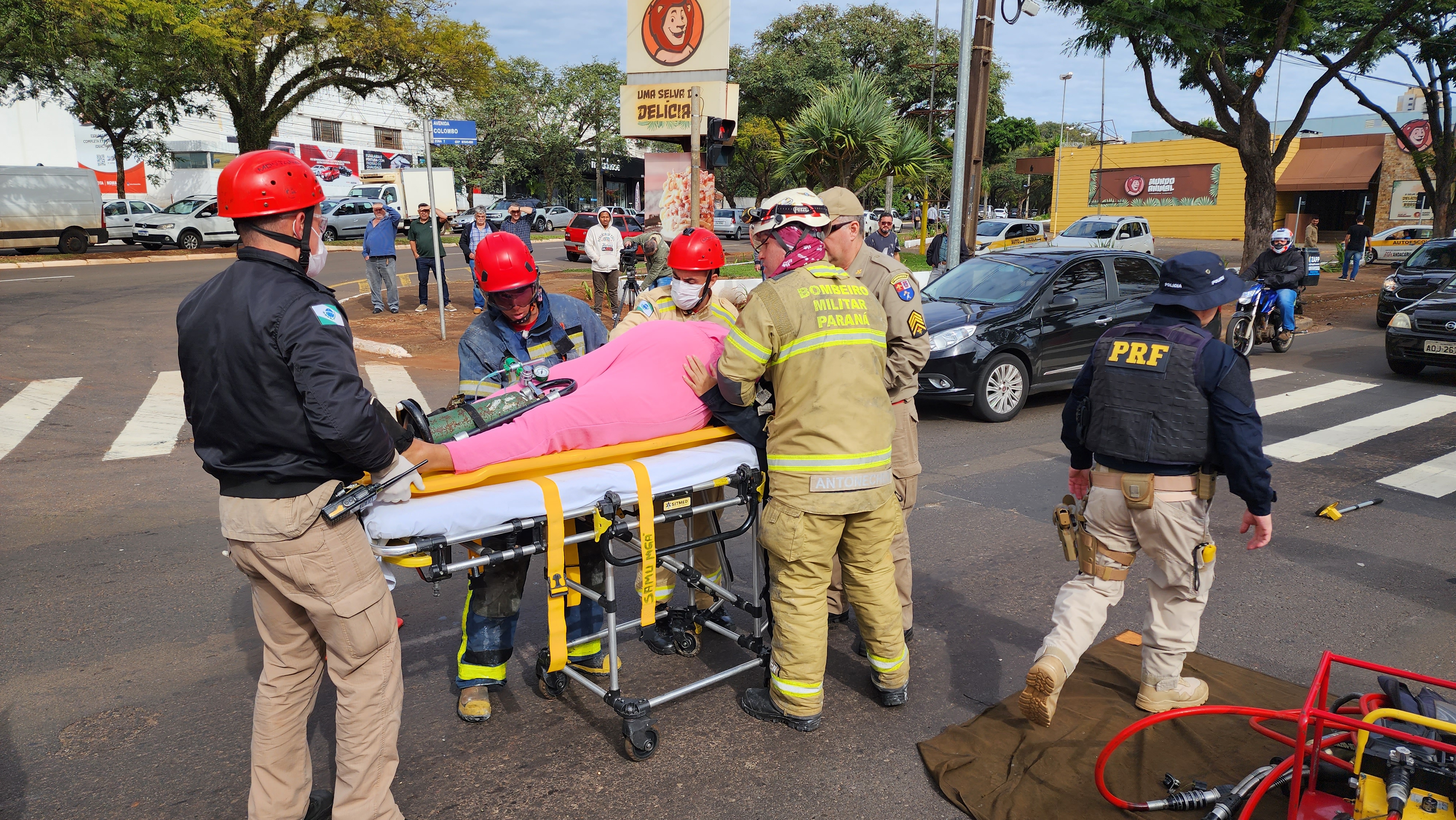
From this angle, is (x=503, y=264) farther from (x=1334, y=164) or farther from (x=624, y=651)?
(x=1334, y=164)

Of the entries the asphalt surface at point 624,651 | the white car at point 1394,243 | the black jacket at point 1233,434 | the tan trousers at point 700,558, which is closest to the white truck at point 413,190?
the asphalt surface at point 624,651

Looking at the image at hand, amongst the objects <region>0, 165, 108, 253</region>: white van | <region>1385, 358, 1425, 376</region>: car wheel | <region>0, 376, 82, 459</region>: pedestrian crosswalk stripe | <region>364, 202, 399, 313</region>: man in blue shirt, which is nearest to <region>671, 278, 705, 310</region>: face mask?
<region>0, 376, 82, 459</region>: pedestrian crosswalk stripe

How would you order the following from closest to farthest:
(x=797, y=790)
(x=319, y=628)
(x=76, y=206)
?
(x=319, y=628) < (x=797, y=790) < (x=76, y=206)

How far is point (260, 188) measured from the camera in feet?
8.85

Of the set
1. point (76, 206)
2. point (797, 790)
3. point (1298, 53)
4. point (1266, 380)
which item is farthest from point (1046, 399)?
point (76, 206)

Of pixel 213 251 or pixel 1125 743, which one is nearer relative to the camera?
pixel 1125 743

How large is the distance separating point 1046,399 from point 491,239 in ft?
27.8

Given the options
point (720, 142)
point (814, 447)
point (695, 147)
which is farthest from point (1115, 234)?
point (814, 447)

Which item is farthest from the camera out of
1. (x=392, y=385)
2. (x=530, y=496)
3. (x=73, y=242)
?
(x=73, y=242)

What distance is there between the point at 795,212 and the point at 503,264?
48.9 inches

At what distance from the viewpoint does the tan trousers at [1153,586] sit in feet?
11.5

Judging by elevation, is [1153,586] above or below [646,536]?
below

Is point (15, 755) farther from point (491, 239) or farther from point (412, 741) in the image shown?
point (491, 239)

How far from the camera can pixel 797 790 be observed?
3.34 m
